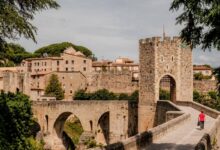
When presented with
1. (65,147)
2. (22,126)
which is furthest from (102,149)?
(65,147)

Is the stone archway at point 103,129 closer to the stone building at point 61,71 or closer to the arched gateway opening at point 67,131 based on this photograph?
the arched gateway opening at point 67,131

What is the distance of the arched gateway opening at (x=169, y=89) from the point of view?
37.0 metres

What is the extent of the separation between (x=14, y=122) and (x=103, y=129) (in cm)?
2466

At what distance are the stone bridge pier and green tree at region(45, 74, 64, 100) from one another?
97.8 feet

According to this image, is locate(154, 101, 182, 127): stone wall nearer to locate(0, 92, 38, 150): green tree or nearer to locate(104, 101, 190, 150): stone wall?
locate(104, 101, 190, 150): stone wall

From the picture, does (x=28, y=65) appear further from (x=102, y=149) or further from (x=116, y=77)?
(x=102, y=149)

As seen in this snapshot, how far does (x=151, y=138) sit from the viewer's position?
1698cm

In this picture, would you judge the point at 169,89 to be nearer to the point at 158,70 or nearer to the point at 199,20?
the point at 158,70

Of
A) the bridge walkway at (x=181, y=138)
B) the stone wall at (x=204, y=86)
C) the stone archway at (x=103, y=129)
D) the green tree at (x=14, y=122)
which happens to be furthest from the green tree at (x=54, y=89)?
the bridge walkway at (x=181, y=138)

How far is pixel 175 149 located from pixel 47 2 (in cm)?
712

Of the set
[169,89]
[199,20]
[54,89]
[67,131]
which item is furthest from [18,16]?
[54,89]

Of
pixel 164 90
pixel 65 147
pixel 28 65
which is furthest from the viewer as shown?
pixel 28 65

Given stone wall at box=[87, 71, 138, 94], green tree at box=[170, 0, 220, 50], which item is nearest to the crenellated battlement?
green tree at box=[170, 0, 220, 50]

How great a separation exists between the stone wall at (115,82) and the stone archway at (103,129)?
2772 cm
